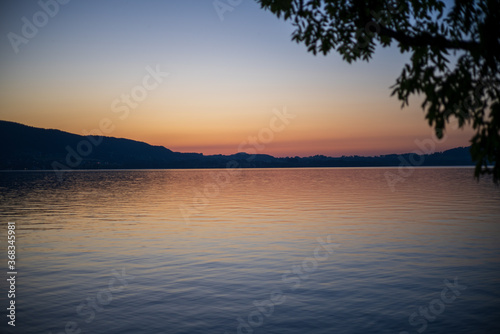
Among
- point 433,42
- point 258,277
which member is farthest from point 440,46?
point 258,277

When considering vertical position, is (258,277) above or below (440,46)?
below

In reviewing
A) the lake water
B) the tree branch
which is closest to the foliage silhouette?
the tree branch

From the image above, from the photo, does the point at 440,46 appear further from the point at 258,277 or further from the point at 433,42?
the point at 258,277

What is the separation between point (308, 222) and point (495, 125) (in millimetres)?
28541

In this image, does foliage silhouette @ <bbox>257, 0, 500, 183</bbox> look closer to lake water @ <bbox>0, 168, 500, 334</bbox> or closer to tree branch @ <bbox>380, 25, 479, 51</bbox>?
tree branch @ <bbox>380, 25, 479, 51</bbox>

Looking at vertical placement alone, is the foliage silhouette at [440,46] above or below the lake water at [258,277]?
above

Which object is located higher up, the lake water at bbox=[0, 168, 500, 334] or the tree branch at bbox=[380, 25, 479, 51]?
the tree branch at bbox=[380, 25, 479, 51]

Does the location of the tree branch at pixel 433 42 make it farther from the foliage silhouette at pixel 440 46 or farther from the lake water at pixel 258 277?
the lake water at pixel 258 277

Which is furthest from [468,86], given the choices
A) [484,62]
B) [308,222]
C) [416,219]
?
[416,219]

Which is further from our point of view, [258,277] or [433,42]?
[258,277]

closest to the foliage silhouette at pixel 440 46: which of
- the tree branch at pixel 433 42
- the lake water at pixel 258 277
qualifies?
the tree branch at pixel 433 42

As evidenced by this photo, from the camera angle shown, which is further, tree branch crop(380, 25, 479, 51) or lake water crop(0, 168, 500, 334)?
lake water crop(0, 168, 500, 334)

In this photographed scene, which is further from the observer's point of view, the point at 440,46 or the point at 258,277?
the point at 258,277

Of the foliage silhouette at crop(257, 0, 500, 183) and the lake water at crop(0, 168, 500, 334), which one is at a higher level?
the foliage silhouette at crop(257, 0, 500, 183)
